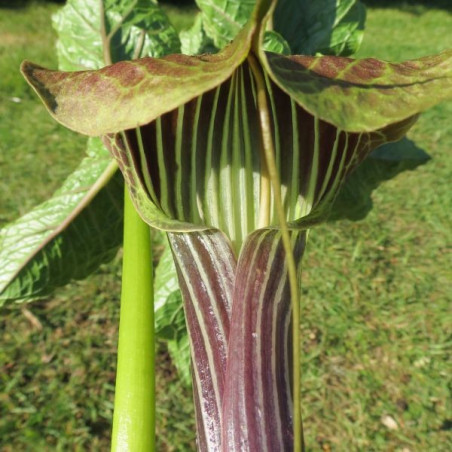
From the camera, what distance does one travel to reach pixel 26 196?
316 centimetres

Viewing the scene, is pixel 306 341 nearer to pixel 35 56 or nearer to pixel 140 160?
pixel 140 160

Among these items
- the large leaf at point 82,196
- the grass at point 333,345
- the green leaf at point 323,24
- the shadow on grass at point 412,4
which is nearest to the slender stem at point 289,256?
the green leaf at point 323,24

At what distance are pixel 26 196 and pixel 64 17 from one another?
2.10 m

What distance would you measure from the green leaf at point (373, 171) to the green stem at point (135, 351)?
0.49m

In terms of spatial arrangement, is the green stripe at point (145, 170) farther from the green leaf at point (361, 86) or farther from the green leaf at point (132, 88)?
the green leaf at point (361, 86)

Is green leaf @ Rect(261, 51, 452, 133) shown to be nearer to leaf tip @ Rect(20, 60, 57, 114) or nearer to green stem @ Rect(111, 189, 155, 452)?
leaf tip @ Rect(20, 60, 57, 114)

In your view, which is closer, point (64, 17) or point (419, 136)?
point (64, 17)

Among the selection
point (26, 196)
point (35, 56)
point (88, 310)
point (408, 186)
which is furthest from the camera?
point (35, 56)

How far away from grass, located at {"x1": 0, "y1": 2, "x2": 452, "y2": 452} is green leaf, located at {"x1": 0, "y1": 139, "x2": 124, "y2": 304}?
3.15 ft

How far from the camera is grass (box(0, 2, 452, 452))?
6.56ft

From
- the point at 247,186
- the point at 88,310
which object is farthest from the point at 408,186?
the point at 247,186

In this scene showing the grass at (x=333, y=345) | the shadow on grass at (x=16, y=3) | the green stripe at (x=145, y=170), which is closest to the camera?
the green stripe at (x=145, y=170)

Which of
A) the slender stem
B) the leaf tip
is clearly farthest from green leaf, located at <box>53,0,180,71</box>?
the slender stem

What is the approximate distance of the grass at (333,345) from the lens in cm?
200
